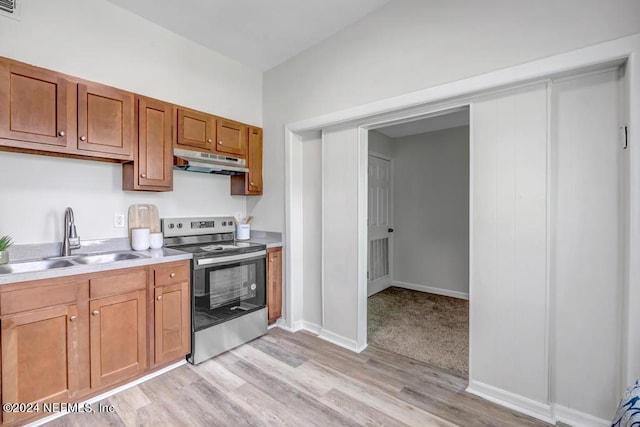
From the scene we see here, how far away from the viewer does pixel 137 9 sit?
2.45m

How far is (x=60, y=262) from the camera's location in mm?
2102

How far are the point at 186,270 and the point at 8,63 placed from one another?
174cm

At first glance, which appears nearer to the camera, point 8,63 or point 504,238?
point 8,63

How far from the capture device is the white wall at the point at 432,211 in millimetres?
4398

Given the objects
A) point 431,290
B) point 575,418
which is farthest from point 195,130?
point 431,290

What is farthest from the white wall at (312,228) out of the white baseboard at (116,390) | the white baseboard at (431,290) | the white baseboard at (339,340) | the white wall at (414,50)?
the white baseboard at (431,290)

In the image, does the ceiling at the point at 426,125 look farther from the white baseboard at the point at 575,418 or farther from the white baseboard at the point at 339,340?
the white baseboard at the point at 575,418

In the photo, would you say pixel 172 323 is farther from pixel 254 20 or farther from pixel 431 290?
pixel 431 290

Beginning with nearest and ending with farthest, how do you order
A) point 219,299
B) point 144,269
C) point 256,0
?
point 144,269
point 256,0
point 219,299

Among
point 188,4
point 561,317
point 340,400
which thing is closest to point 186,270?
point 340,400

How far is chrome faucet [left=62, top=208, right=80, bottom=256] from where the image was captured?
7.08ft

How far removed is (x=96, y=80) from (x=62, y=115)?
0.52 meters

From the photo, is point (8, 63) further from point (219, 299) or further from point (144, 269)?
point (219, 299)

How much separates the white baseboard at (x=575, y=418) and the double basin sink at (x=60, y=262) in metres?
3.01
